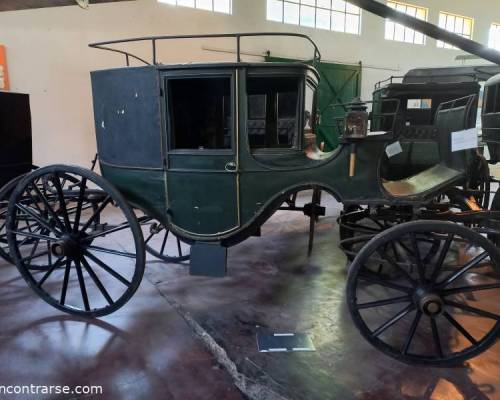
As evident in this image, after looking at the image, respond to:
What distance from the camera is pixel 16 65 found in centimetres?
572

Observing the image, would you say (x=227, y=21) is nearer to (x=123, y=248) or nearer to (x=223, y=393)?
(x=123, y=248)

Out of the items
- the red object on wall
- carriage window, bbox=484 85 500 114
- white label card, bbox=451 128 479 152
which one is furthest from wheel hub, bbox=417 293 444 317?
the red object on wall

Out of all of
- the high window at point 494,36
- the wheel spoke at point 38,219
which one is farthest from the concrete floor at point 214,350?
the high window at point 494,36

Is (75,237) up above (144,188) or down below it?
below

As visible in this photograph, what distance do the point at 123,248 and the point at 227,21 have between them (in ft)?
17.1

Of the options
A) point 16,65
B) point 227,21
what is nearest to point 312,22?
point 227,21

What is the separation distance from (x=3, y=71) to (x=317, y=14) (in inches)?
245

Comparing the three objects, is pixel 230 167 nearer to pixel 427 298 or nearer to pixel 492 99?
pixel 427 298

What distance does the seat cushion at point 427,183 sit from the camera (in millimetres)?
2230

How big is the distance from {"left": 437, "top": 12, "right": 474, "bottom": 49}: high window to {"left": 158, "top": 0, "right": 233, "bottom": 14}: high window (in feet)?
19.8

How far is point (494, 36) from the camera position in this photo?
36.3 feet

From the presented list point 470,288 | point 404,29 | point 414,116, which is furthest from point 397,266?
point 404,29

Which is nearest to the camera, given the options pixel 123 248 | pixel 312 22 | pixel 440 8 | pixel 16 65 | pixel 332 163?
pixel 332 163

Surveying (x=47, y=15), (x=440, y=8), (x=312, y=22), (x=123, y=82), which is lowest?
(x=123, y=82)
